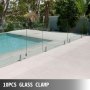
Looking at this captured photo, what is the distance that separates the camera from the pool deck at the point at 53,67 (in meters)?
8.28

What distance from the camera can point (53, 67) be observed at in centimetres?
935

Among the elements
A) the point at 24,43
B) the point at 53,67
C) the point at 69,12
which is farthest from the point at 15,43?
the point at 69,12

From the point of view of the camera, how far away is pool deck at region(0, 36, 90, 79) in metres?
8.28

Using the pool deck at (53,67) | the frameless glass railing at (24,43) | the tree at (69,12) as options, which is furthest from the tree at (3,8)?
the pool deck at (53,67)

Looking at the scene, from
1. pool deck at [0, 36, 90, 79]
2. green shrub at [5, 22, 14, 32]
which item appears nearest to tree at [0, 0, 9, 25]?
green shrub at [5, 22, 14, 32]

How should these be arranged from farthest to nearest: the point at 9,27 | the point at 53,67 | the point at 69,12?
1. the point at 69,12
2. the point at 9,27
3. the point at 53,67

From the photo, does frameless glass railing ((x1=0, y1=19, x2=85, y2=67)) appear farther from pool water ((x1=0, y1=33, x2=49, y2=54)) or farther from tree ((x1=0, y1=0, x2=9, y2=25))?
tree ((x1=0, y1=0, x2=9, y2=25))

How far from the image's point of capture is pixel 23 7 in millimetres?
25109

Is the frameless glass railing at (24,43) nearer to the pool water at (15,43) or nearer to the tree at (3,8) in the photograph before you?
the pool water at (15,43)

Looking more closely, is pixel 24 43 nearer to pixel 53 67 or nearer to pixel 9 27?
pixel 53 67

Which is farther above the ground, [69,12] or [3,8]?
[3,8]

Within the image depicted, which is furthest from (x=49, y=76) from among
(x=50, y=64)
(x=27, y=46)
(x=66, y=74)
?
(x=27, y=46)

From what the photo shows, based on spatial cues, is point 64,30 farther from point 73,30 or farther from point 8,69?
point 8,69

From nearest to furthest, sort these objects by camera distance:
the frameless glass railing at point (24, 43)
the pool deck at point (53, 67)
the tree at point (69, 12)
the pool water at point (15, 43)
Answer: the pool deck at point (53, 67)
the frameless glass railing at point (24, 43)
the pool water at point (15, 43)
the tree at point (69, 12)
